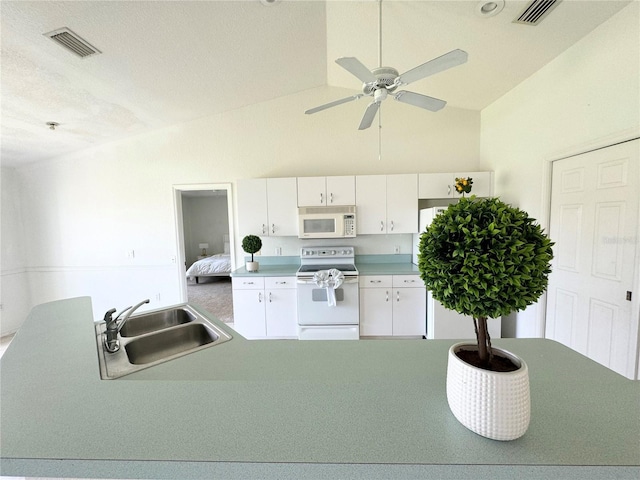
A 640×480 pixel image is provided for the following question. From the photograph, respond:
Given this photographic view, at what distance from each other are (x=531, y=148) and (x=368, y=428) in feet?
10.1

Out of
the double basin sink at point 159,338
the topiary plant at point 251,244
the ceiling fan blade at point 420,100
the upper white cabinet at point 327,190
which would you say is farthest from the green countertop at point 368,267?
the ceiling fan blade at point 420,100

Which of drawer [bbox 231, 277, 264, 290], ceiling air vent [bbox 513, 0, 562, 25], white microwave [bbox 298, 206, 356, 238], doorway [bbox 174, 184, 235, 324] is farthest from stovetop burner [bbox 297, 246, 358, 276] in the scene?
ceiling air vent [bbox 513, 0, 562, 25]

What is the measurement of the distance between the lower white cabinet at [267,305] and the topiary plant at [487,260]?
2640 millimetres

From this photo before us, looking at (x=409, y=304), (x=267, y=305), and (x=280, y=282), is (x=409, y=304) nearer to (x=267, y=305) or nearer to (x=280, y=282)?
(x=280, y=282)

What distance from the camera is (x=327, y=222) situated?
10.8ft

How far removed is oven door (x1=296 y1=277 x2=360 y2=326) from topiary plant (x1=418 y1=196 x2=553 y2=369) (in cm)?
242

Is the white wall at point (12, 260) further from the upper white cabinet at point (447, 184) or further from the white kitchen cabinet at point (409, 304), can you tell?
the upper white cabinet at point (447, 184)

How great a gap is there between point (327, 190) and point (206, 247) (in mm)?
5559

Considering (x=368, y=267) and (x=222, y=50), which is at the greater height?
(x=222, y=50)

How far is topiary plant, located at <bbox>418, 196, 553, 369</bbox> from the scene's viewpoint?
0.62 meters

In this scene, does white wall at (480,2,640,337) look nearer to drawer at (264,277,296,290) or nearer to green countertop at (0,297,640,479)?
green countertop at (0,297,640,479)

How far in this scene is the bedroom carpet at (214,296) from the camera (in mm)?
4332

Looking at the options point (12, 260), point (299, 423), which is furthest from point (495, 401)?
point (12, 260)

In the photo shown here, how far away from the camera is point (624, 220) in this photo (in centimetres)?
178
